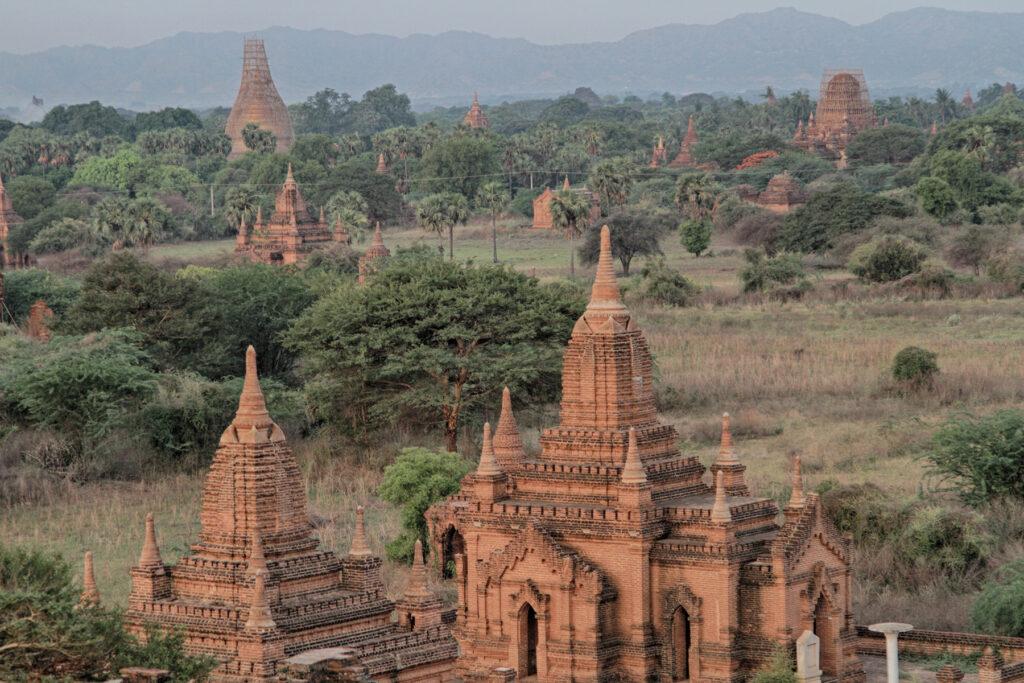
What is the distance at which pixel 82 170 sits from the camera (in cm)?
14062

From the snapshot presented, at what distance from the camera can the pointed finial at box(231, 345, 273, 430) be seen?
80.8 feet

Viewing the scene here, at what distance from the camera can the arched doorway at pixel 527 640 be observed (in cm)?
2852

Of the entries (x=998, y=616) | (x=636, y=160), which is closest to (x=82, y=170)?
(x=636, y=160)

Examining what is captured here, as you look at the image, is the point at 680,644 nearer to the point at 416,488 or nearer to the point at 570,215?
the point at 416,488

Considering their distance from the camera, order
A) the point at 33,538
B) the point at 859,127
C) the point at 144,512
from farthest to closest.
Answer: the point at 859,127 → the point at 144,512 → the point at 33,538

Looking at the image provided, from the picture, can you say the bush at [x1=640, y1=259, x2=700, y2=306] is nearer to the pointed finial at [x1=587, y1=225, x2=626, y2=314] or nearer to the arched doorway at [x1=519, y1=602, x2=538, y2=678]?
the pointed finial at [x1=587, y1=225, x2=626, y2=314]

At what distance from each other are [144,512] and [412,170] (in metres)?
100

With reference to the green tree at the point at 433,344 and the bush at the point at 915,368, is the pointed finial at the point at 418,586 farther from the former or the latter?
the bush at the point at 915,368

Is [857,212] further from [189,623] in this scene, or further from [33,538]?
[189,623]

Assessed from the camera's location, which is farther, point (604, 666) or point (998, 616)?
point (998, 616)

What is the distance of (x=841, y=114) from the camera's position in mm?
167375

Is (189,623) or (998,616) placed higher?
(189,623)

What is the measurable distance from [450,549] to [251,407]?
1230 cm

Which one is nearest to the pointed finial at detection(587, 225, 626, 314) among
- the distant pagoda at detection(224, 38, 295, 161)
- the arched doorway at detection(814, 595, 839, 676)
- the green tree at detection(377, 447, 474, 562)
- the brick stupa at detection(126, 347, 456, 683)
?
the arched doorway at detection(814, 595, 839, 676)
